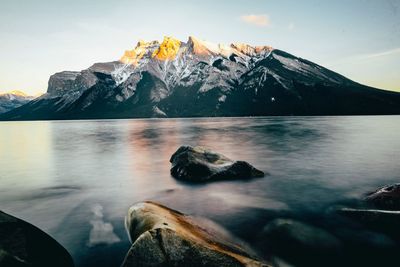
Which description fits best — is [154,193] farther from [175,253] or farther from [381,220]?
[381,220]

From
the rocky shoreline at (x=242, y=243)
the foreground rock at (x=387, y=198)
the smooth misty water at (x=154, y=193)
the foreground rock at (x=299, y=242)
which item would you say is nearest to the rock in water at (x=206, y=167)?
the smooth misty water at (x=154, y=193)

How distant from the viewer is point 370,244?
1224cm

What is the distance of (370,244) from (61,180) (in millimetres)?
24591

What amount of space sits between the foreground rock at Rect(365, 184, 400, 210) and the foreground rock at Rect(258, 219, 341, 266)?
15.6 ft

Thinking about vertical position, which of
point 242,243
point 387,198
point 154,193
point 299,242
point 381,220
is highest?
point 387,198

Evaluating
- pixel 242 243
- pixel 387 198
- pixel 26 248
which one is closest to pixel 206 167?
pixel 242 243

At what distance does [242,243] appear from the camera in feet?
41.8

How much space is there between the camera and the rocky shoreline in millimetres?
8781

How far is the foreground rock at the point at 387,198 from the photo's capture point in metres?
15.6

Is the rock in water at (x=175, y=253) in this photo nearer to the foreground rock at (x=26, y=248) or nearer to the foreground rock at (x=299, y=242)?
the foreground rock at (x=26, y=248)

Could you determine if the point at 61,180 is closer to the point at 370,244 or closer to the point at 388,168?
the point at 370,244

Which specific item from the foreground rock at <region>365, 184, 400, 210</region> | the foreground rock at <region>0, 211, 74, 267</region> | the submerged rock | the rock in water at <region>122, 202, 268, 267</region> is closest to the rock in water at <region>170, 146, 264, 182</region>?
the foreground rock at <region>365, 184, 400, 210</region>

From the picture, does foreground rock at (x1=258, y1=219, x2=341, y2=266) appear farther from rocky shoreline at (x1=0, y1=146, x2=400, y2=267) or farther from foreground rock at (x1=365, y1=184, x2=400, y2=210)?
foreground rock at (x1=365, y1=184, x2=400, y2=210)

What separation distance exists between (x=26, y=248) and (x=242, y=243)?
25.9 ft
